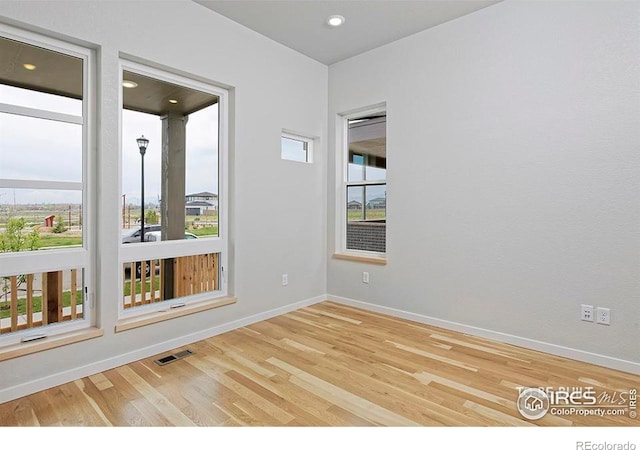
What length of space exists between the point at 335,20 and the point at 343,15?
9 centimetres

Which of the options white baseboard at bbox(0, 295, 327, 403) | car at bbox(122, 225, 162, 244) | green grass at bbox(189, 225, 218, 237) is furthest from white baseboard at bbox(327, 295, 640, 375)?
car at bbox(122, 225, 162, 244)

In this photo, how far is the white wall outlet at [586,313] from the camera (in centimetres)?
262

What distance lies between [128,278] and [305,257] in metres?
1.94

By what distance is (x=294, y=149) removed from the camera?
414 cm

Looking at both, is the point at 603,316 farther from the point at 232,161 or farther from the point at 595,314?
the point at 232,161

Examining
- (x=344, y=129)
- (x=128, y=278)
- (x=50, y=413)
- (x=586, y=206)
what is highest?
(x=344, y=129)

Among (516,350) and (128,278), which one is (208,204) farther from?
(516,350)

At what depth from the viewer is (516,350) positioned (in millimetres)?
2869

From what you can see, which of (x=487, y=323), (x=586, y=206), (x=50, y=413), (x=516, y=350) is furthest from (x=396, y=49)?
(x=50, y=413)

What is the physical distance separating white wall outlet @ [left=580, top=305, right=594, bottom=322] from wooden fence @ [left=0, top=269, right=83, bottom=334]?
3724 mm

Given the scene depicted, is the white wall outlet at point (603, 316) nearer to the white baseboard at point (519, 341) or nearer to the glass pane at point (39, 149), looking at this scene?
the white baseboard at point (519, 341)

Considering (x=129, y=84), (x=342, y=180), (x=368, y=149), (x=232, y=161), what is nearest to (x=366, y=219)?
(x=342, y=180)

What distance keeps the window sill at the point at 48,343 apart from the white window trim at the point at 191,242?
0.27 meters

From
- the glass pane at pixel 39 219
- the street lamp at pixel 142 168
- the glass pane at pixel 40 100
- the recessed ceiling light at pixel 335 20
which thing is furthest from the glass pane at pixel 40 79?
the recessed ceiling light at pixel 335 20
